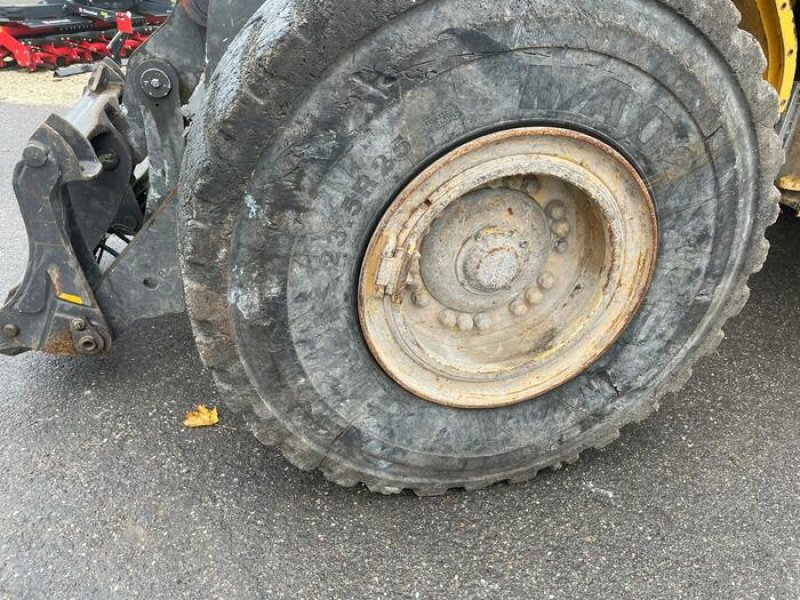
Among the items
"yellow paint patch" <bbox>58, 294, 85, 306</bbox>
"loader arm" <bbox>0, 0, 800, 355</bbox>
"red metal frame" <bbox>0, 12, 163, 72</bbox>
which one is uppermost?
"loader arm" <bbox>0, 0, 800, 355</bbox>

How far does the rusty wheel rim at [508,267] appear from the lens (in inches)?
62.3

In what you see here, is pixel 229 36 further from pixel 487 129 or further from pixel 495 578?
pixel 495 578

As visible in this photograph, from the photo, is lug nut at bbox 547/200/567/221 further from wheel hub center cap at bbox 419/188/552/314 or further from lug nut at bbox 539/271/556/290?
lug nut at bbox 539/271/556/290

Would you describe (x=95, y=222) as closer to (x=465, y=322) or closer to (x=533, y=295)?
(x=465, y=322)

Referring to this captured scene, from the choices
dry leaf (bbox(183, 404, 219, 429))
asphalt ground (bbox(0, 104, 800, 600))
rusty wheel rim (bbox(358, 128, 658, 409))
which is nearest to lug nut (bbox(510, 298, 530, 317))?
rusty wheel rim (bbox(358, 128, 658, 409))

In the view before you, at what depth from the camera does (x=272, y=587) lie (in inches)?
72.4

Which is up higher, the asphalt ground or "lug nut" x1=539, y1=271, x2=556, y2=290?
"lug nut" x1=539, y1=271, x2=556, y2=290

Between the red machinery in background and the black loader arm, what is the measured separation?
6.74m

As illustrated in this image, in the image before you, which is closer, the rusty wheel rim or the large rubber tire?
the large rubber tire

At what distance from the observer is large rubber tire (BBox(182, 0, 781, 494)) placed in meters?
1.39

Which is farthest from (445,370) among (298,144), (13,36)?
(13,36)

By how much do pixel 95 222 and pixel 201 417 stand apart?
2.88ft

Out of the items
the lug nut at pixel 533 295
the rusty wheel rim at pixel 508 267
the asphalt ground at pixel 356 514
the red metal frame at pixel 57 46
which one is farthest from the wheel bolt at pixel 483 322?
the red metal frame at pixel 57 46

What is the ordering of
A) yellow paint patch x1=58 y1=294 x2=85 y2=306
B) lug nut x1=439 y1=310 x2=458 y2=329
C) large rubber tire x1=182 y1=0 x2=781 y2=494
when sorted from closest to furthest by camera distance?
large rubber tire x1=182 y1=0 x2=781 y2=494 → lug nut x1=439 y1=310 x2=458 y2=329 → yellow paint patch x1=58 y1=294 x2=85 y2=306
